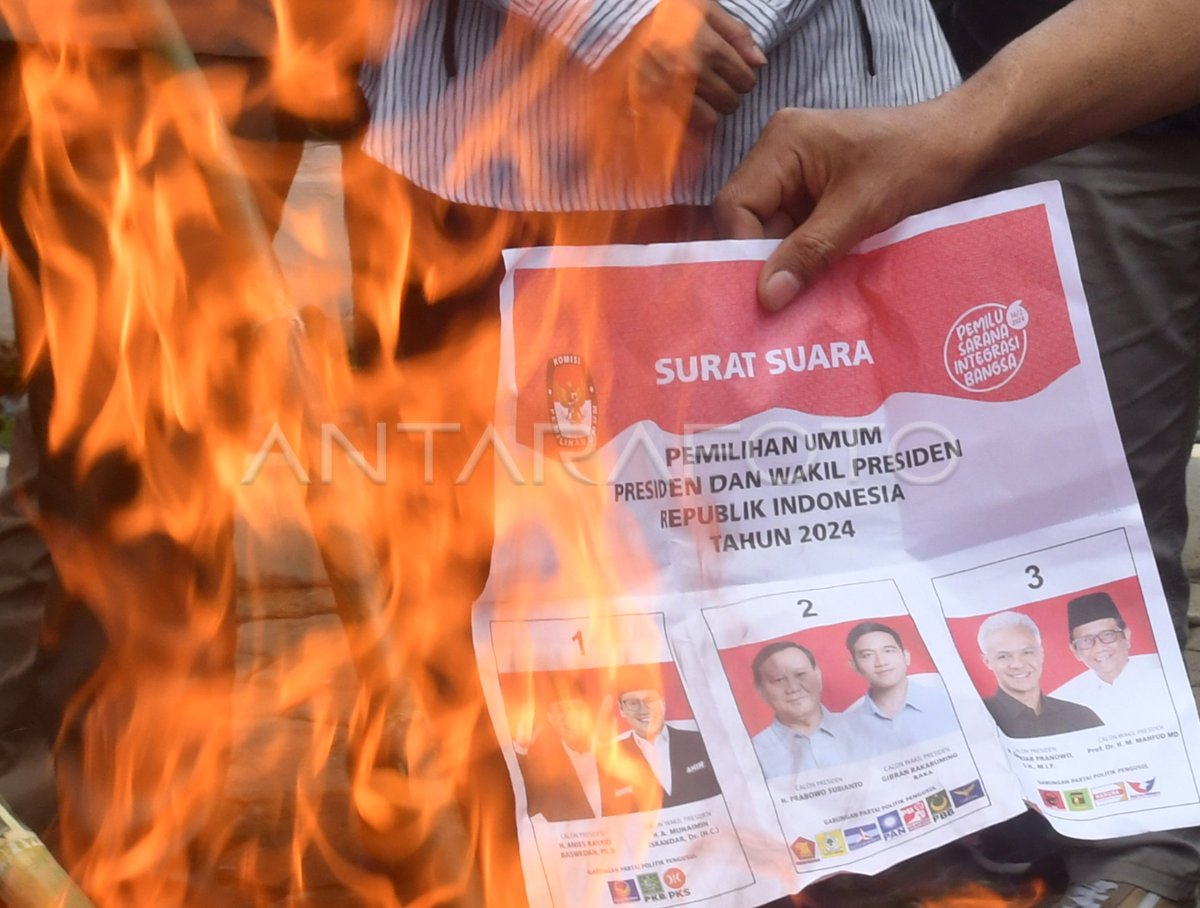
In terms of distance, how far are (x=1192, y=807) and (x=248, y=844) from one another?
1057 mm

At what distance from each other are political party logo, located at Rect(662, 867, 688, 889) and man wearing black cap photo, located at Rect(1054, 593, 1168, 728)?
0.33 meters

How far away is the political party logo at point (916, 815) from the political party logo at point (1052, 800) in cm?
9

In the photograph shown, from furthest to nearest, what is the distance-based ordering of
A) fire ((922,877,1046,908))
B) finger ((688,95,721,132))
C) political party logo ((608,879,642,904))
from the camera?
fire ((922,877,1046,908))
finger ((688,95,721,132))
political party logo ((608,879,642,904))

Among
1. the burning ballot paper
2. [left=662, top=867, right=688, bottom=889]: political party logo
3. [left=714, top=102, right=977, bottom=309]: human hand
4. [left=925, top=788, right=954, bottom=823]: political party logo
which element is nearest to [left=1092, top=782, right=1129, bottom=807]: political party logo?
the burning ballot paper

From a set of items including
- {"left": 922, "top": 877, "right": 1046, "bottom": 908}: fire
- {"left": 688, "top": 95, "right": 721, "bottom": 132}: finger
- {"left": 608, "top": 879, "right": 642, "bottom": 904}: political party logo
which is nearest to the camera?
{"left": 608, "top": 879, "right": 642, "bottom": 904}: political party logo

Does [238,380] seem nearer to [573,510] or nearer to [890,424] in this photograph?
[573,510]

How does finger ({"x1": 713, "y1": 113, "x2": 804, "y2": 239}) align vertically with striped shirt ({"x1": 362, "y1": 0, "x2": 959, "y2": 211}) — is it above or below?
below

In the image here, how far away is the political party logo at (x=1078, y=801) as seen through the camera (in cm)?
89

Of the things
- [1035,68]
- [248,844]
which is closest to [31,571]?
[248,844]

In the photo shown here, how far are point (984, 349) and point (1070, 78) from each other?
26 centimetres

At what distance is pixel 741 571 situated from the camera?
892 millimetres

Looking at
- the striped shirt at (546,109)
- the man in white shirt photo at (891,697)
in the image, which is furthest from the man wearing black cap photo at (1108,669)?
the striped shirt at (546,109)

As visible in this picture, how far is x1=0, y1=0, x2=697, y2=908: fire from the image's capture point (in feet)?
3.28

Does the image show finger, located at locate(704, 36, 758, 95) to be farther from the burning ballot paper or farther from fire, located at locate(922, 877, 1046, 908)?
fire, located at locate(922, 877, 1046, 908)
